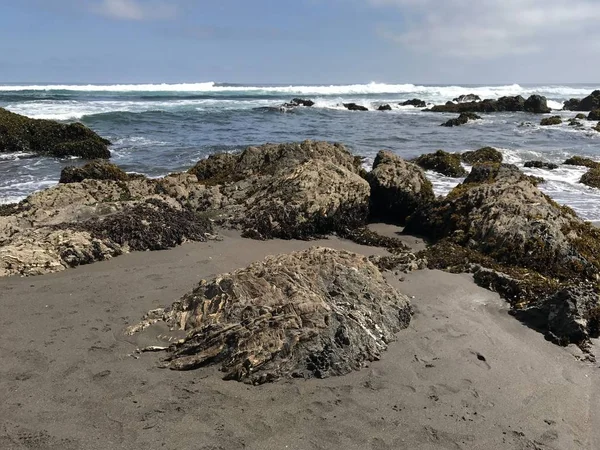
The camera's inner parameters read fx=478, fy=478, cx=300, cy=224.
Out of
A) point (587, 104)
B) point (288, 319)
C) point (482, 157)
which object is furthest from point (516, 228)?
point (587, 104)

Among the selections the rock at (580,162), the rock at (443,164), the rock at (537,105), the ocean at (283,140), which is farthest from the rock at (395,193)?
the rock at (537,105)

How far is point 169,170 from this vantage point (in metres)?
13.6

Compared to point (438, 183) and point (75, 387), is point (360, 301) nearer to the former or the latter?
point (75, 387)

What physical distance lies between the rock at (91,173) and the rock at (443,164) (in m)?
8.40

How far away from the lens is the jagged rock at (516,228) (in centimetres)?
610

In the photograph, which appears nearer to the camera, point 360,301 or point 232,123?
point 360,301

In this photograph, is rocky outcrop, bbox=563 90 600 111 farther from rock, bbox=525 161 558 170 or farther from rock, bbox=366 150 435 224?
rock, bbox=366 150 435 224

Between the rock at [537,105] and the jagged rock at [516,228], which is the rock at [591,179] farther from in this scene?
the rock at [537,105]

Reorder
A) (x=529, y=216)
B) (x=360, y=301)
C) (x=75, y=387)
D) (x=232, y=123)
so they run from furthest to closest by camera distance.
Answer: (x=232, y=123)
(x=529, y=216)
(x=360, y=301)
(x=75, y=387)

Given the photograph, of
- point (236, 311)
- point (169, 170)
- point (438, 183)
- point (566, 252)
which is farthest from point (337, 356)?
point (169, 170)

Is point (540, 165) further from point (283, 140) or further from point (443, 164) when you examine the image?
point (283, 140)

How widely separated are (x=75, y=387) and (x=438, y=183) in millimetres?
10452

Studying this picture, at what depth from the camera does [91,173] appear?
33.7 feet

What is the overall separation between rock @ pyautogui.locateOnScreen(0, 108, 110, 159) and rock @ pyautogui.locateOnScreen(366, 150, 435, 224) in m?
10.5
